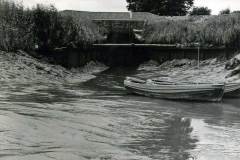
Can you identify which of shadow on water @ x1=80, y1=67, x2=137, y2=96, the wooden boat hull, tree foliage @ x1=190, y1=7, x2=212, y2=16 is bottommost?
shadow on water @ x1=80, y1=67, x2=137, y2=96

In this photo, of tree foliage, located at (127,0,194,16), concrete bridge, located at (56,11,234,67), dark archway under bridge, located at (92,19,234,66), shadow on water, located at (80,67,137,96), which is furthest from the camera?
tree foliage, located at (127,0,194,16)

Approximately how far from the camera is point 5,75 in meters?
25.9

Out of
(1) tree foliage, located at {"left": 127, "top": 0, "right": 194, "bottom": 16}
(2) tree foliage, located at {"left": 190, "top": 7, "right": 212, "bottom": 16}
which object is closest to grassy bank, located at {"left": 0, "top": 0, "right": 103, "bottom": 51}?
(1) tree foliage, located at {"left": 127, "top": 0, "right": 194, "bottom": 16}

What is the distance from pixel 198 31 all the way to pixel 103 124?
28.7 meters

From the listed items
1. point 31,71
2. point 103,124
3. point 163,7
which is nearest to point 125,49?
point 31,71

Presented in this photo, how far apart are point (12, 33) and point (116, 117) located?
15631mm

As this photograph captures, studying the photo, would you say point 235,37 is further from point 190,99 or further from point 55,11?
point 190,99

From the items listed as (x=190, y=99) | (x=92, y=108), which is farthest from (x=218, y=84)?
(x=92, y=108)

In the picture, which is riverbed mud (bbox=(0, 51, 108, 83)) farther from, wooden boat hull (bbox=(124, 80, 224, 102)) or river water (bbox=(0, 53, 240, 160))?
wooden boat hull (bbox=(124, 80, 224, 102))

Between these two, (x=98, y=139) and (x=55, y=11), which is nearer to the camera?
(x=98, y=139)

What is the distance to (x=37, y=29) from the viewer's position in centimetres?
3491

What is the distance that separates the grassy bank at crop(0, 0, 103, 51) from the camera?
3155 centimetres

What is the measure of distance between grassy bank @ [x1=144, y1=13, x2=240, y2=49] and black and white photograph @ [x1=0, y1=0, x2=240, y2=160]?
0.31ft

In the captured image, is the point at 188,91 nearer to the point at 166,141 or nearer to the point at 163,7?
the point at 166,141
